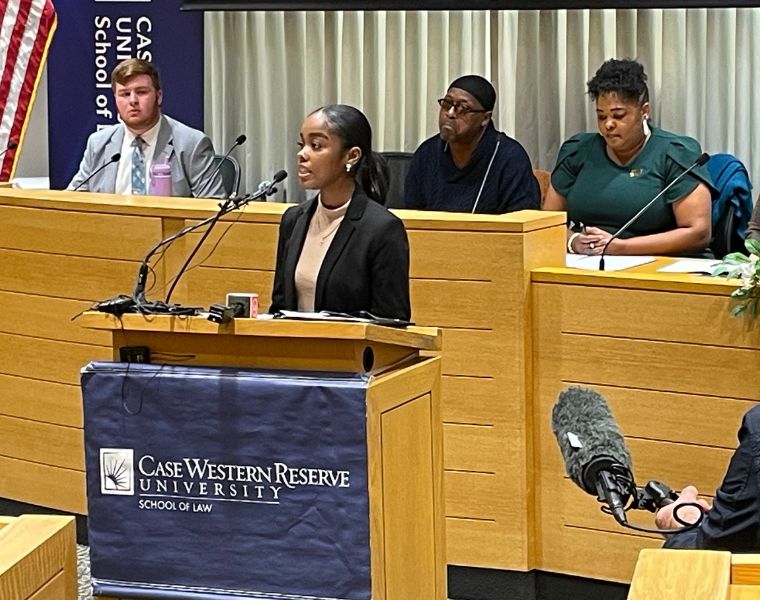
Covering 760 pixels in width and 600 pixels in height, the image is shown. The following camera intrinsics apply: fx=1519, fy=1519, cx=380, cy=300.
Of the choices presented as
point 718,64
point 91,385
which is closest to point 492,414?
point 91,385

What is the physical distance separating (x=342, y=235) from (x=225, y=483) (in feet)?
2.80

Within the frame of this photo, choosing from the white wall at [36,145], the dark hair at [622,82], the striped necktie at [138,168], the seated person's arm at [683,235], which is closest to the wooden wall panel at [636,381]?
the seated person's arm at [683,235]

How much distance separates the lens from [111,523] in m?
3.41

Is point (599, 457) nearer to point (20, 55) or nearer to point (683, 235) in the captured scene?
point (683, 235)

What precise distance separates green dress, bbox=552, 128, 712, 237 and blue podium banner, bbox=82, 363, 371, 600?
2.29 metres

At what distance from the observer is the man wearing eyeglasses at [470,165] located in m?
5.52

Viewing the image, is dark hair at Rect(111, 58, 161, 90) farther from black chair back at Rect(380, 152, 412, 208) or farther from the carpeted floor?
the carpeted floor

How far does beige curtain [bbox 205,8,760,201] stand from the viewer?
20.4 ft

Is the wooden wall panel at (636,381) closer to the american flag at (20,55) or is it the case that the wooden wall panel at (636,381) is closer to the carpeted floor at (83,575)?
the carpeted floor at (83,575)

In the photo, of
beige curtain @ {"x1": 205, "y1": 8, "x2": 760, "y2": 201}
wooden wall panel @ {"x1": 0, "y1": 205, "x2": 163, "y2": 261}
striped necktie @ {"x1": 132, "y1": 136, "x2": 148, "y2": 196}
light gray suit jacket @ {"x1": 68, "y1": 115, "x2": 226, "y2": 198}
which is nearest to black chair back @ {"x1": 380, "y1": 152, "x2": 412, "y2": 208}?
beige curtain @ {"x1": 205, "y1": 8, "x2": 760, "y2": 201}

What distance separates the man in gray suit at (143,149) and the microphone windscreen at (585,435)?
10.4 feet

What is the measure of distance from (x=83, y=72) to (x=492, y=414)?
12.3ft

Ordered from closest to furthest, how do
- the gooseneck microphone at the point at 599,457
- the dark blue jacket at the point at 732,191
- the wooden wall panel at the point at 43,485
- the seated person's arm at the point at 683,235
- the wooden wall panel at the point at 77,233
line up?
the gooseneck microphone at the point at 599,457
the wooden wall panel at the point at 77,233
the wooden wall panel at the point at 43,485
the seated person's arm at the point at 683,235
the dark blue jacket at the point at 732,191

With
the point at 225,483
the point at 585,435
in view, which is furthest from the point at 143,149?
→ the point at 585,435
